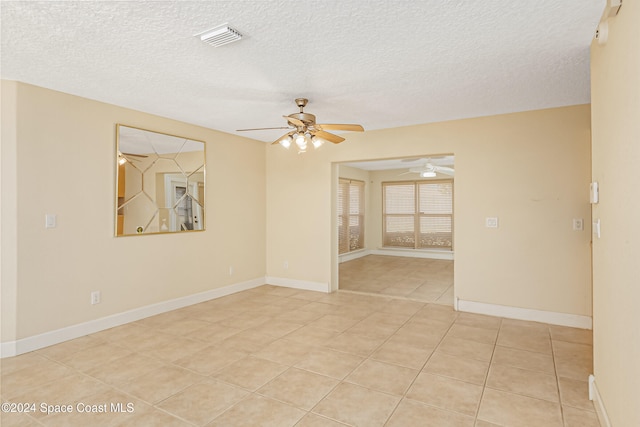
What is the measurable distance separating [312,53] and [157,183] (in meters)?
2.64

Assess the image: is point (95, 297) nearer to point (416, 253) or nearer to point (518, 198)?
point (518, 198)

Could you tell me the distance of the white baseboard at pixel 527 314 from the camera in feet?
12.3

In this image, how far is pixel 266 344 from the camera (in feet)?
10.8

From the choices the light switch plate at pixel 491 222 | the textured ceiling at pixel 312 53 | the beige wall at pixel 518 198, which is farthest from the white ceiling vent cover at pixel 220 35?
the light switch plate at pixel 491 222

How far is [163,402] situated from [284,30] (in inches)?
103

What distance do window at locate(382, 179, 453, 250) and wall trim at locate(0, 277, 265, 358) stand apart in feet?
18.1

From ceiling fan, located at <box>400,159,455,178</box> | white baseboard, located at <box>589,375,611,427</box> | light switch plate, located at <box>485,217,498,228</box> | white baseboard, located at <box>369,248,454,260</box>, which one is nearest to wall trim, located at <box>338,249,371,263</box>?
white baseboard, located at <box>369,248,454,260</box>

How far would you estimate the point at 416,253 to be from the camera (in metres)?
9.13

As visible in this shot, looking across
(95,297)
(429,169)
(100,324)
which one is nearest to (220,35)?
(95,297)

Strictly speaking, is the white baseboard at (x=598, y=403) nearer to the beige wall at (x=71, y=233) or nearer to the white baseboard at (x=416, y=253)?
the beige wall at (x=71, y=233)

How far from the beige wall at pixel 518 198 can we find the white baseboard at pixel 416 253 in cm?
459

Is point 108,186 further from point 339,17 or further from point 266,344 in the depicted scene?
point 339,17

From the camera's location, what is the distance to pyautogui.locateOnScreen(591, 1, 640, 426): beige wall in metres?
1.50

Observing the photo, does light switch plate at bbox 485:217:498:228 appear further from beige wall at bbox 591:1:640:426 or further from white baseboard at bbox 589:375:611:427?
white baseboard at bbox 589:375:611:427
